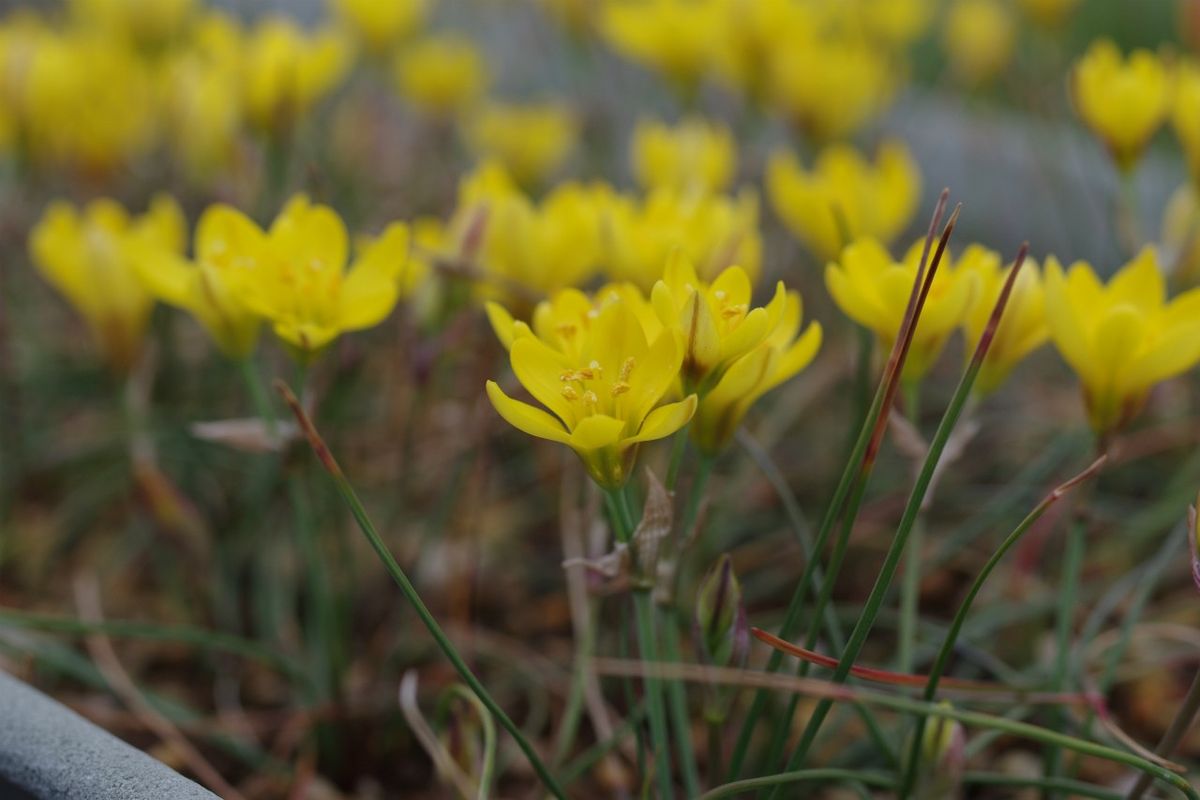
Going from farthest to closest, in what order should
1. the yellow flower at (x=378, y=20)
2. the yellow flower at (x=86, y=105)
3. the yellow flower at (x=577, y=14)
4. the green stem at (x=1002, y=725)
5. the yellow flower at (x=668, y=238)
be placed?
the yellow flower at (x=577, y=14) → the yellow flower at (x=378, y=20) → the yellow flower at (x=86, y=105) → the yellow flower at (x=668, y=238) → the green stem at (x=1002, y=725)

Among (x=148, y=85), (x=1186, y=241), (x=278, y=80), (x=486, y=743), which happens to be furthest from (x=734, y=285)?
(x=148, y=85)

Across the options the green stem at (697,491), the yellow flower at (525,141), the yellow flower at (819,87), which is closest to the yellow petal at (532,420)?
the green stem at (697,491)

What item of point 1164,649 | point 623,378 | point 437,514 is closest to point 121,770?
point 623,378

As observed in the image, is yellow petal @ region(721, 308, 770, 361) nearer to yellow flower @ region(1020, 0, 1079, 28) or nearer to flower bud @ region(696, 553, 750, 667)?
flower bud @ region(696, 553, 750, 667)

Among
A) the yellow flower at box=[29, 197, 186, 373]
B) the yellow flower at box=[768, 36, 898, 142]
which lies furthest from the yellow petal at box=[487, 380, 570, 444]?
the yellow flower at box=[768, 36, 898, 142]

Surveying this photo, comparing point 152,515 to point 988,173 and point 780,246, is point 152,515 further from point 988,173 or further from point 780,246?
point 988,173

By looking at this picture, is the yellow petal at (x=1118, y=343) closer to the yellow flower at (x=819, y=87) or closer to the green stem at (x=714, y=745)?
the green stem at (x=714, y=745)

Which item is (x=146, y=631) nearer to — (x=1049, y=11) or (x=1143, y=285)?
(x=1143, y=285)
